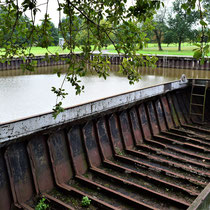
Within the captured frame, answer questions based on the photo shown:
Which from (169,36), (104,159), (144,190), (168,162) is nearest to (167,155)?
(168,162)

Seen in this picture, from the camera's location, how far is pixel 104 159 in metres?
6.30

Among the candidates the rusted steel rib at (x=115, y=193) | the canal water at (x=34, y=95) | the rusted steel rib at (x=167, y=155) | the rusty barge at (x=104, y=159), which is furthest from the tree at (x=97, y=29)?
the canal water at (x=34, y=95)

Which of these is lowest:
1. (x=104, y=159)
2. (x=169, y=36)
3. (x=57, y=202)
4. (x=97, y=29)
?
(x=57, y=202)

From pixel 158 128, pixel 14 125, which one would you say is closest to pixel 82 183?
pixel 14 125

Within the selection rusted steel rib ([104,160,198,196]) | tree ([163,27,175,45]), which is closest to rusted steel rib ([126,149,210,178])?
rusted steel rib ([104,160,198,196])

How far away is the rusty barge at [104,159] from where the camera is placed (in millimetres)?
4750

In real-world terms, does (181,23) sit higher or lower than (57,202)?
higher

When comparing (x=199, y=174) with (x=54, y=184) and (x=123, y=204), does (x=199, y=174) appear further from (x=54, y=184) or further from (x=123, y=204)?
(x=54, y=184)

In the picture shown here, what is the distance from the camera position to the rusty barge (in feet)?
15.6

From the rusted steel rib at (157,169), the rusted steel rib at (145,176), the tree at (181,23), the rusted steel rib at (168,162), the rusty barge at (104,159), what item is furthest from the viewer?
the tree at (181,23)

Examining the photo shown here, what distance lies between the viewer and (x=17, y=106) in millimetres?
15812

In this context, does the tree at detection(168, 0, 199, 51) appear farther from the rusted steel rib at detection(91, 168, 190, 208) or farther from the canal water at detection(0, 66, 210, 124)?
the rusted steel rib at detection(91, 168, 190, 208)

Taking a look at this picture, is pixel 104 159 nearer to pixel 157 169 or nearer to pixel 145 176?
pixel 145 176

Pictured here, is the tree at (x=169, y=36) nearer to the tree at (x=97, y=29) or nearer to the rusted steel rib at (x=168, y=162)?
the rusted steel rib at (x=168, y=162)
